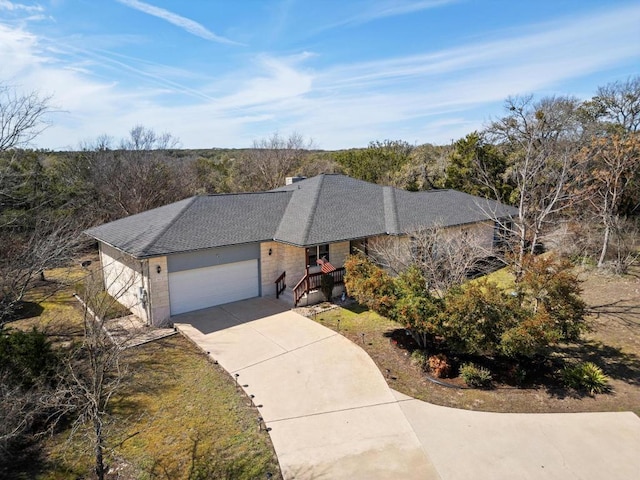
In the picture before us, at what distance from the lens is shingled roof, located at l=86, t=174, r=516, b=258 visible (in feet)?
50.9

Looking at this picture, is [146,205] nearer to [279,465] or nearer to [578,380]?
[279,465]

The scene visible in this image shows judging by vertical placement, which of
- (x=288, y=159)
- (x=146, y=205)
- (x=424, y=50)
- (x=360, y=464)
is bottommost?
(x=360, y=464)

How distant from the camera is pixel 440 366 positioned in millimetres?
10719

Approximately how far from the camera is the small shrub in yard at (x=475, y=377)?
33.5 feet

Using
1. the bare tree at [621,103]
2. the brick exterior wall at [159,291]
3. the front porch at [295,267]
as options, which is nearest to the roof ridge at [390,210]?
the front porch at [295,267]

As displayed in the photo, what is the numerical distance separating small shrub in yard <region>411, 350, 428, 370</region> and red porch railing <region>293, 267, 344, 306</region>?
6128 millimetres

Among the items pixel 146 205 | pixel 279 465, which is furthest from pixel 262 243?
pixel 146 205

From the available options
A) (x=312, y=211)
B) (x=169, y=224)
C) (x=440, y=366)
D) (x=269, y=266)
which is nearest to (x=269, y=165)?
(x=312, y=211)

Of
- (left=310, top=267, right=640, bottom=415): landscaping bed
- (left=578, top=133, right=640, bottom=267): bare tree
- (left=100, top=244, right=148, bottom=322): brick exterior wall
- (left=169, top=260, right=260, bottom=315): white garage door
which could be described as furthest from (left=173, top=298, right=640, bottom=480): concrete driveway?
(left=578, top=133, right=640, bottom=267): bare tree

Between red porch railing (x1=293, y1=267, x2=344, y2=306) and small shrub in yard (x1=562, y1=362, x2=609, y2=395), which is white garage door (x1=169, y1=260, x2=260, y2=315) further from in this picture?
small shrub in yard (x1=562, y1=362, x2=609, y2=395)

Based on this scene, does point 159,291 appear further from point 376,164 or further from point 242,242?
point 376,164

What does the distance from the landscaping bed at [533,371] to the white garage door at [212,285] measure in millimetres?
3628

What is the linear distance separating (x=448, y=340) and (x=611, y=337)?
7224mm

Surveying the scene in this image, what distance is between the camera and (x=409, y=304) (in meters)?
10.4
